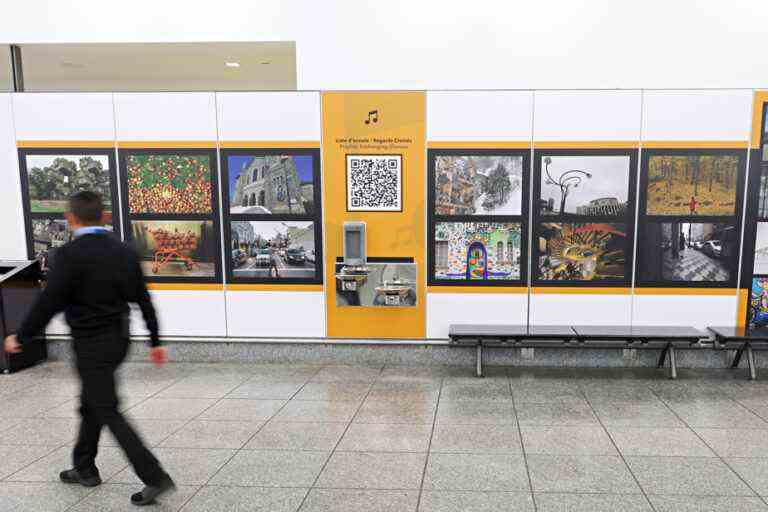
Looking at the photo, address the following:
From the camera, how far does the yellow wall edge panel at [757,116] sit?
212 inches

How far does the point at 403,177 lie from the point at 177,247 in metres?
2.71

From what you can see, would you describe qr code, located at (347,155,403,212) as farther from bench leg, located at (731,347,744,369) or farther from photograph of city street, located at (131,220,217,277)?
bench leg, located at (731,347,744,369)

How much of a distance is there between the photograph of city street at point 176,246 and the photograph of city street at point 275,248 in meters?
0.30

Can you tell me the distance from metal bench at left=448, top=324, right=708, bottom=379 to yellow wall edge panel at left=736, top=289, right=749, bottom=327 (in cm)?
48

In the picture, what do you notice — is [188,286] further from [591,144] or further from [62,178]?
[591,144]

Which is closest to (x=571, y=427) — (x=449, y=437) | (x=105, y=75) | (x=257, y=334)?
(x=449, y=437)

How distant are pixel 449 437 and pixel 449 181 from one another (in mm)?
2769

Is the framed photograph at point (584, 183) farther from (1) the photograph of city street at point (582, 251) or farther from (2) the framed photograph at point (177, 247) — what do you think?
(2) the framed photograph at point (177, 247)

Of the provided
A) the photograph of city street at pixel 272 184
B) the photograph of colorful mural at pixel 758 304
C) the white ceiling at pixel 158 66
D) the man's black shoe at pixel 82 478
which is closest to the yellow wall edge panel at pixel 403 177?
the photograph of city street at pixel 272 184

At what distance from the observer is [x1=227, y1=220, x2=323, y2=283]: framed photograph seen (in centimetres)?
589

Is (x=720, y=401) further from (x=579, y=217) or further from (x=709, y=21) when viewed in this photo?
(x=709, y=21)

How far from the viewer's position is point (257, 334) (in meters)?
6.09

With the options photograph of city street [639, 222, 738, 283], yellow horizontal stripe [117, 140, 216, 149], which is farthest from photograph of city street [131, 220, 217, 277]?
photograph of city street [639, 222, 738, 283]

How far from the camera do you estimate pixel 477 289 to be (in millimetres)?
5816
